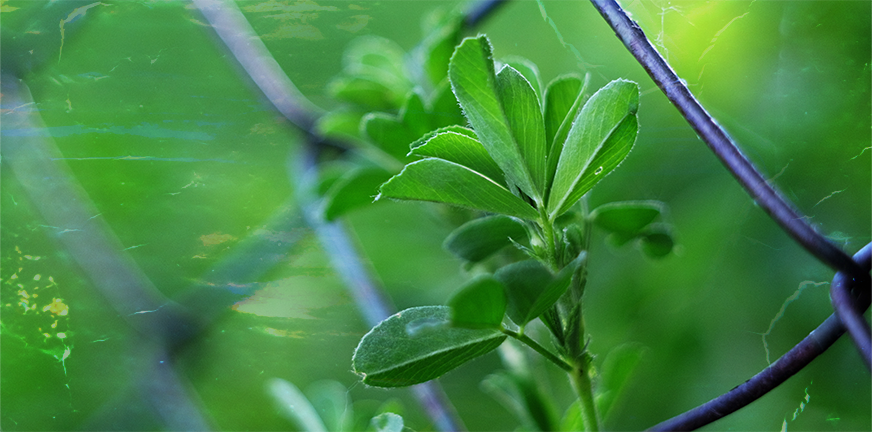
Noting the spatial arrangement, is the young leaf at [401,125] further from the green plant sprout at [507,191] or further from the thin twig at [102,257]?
the thin twig at [102,257]

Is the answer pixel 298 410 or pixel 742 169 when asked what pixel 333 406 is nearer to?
pixel 298 410

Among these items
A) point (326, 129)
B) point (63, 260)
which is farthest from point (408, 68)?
point (63, 260)

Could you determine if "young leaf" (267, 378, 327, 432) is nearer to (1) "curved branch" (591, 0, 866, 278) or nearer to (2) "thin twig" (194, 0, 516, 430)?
(2) "thin twig" (194, 0, 516, 430)

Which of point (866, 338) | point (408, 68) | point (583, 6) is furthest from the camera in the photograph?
point (408, 68)

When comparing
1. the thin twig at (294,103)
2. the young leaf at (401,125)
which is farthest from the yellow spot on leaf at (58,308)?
the young leaf at (401,125)

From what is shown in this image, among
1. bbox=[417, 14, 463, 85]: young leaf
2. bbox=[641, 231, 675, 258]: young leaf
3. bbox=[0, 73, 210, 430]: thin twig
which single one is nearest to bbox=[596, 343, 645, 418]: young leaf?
bbox=[641, 231, 675, 258]: young leaf

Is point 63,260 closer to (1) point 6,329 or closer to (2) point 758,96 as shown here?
(1) point 6,329

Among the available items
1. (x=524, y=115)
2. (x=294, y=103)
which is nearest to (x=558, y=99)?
(x=524, y=115)
